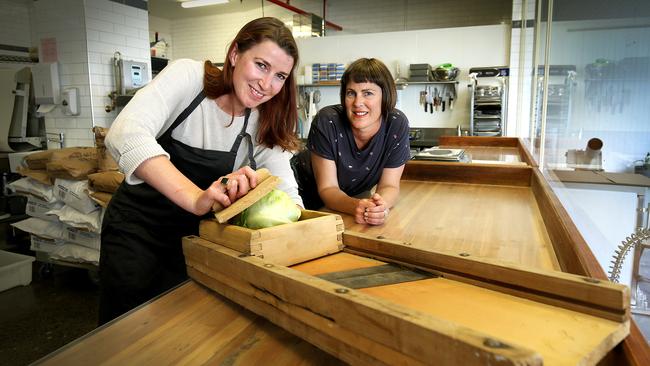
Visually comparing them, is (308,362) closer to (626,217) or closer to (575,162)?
(626,217)

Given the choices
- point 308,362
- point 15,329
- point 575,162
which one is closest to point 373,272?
point 308,362

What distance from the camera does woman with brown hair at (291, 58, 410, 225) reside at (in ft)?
6.72

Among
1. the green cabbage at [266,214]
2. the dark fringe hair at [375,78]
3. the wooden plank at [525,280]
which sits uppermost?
the dark fringe hair at [375,78]

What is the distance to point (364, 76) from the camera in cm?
205

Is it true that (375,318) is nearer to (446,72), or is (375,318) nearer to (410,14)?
(446,72)

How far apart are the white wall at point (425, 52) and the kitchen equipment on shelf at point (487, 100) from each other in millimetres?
579

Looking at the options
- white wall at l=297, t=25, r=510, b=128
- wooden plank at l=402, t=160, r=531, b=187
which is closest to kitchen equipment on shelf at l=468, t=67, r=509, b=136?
white wall at l=297, t=25, r=510, b=128

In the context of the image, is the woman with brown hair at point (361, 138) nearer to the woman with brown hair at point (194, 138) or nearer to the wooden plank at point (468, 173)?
the woman with brown hair at point (194, 138)

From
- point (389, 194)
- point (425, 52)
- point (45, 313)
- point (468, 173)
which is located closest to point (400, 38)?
point (425, 52)

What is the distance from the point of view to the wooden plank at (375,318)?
0.52 metres

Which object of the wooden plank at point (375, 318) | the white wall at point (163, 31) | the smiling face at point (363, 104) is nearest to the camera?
the wooden plank at point (375, 318)

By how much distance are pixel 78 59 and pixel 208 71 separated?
17.4 feet

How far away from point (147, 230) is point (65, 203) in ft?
9.96

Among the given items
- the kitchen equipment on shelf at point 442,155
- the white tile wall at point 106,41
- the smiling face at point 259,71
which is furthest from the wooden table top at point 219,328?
the white tile wall at point 106,41
